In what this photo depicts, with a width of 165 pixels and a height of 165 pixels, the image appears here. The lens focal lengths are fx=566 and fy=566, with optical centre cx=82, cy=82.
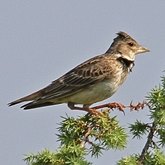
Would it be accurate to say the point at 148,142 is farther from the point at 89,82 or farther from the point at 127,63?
the point at 127,63

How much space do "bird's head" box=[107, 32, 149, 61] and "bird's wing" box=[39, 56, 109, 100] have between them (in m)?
0.45

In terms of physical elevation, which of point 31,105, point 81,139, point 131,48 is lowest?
point 81,139

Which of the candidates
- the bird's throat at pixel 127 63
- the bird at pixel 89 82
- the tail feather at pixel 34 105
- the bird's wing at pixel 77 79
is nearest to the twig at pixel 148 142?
the bird at pixel 89 82

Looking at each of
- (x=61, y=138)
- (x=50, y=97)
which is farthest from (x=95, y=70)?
(x=61, y=138)

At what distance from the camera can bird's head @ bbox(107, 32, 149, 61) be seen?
9.27 meters

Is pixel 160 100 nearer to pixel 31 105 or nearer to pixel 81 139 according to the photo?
pixel 81 139

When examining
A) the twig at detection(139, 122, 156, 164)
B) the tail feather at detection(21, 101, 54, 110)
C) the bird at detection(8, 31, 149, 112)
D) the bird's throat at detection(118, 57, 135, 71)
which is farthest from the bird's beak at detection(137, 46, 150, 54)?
the twig at detection(139, 122, 156, 164)

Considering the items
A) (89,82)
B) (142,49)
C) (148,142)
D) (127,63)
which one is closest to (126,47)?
(142,49)

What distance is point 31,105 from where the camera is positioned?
818 centimetres

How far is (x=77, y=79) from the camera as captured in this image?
8.82m

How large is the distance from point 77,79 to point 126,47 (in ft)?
3.75

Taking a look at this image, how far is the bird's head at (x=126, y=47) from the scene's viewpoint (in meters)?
9.27

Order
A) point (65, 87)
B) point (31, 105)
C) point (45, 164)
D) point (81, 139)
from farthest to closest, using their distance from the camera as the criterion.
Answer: point (65, 87), point (31, 105), point (81, 139), point (45, 164)

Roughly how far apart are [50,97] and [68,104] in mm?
303
